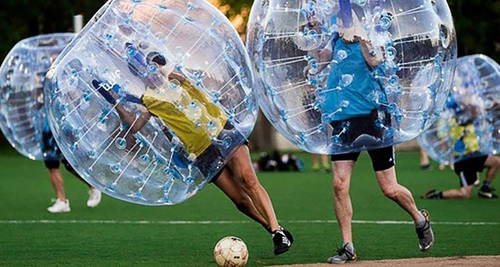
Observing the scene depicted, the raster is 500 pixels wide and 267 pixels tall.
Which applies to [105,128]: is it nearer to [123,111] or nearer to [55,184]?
[123,111]

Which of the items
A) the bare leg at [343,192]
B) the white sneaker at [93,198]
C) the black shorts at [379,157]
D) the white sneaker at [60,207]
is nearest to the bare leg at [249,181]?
the bare leg at [343,192]

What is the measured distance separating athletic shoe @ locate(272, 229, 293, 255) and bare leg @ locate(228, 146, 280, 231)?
0.07 metres

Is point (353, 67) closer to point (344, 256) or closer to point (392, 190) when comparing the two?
point (392, 190)

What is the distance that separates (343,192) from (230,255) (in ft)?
4.02

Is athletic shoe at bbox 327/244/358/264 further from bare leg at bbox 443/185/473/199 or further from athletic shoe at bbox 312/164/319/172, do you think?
athletic shoe at bbox 312/164/319/172

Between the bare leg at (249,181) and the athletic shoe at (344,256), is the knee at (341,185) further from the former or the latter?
the bare leg at (249,181)

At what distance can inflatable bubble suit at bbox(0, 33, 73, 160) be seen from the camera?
1747 cm

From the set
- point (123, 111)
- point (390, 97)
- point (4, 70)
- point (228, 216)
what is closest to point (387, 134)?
point (390, 97)

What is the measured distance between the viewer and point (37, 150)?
57.1 feet

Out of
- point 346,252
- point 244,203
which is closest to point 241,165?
point 244,203

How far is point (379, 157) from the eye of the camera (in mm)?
10172

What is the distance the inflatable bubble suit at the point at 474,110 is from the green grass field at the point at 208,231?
85cm

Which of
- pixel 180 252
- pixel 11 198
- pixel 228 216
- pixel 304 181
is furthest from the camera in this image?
pixel 304 181

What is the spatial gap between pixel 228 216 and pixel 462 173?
4.30 m
